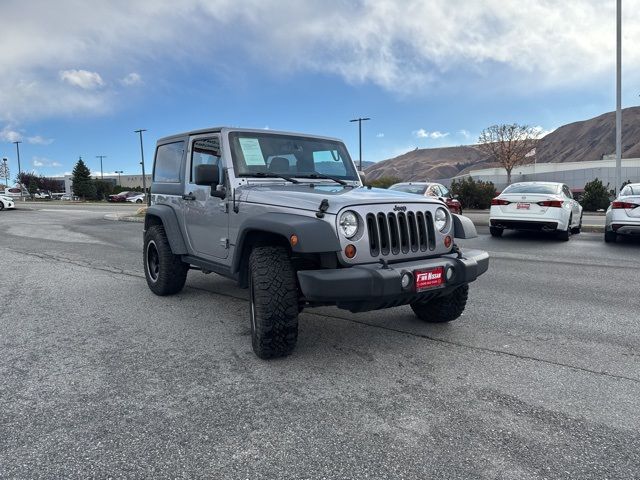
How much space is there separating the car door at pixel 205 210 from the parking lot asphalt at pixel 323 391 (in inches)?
30.7

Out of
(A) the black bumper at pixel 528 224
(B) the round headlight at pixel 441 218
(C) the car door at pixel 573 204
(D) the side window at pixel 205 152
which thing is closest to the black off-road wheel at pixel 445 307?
(B) the round headlight at pixel 441 218

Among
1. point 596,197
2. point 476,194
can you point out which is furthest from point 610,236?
point 476,194

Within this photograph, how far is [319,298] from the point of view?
11.1 feet

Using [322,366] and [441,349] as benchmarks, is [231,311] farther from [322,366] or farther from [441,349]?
[441,349]

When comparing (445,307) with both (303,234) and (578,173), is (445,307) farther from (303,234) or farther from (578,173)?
(578,173)

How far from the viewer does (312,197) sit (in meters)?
3.83

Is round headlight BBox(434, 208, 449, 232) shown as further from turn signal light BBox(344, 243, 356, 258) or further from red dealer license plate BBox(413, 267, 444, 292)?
turn signal light BBox(344, 243, 356, 258)

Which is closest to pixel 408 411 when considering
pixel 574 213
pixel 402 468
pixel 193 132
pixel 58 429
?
pixel 402 468

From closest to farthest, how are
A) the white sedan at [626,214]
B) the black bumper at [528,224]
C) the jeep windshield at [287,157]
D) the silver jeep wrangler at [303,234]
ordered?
the silver jeep wrangler at [303,234], the jeep windshield at [287,157], the white sedan at [626,214], the black bumper at [528,224]

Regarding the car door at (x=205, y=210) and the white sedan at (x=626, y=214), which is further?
the white sedan at (x=626, y=214)

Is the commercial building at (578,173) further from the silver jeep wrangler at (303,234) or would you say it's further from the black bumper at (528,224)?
the silver jeep wrangler at (303,234)

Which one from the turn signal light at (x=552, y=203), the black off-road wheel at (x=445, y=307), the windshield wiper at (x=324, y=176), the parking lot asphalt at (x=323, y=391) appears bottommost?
the parking lot asphalt at (x=323, y=391)

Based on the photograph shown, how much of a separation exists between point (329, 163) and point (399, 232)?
5.75 ft

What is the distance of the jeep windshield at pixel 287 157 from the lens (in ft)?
15.6
